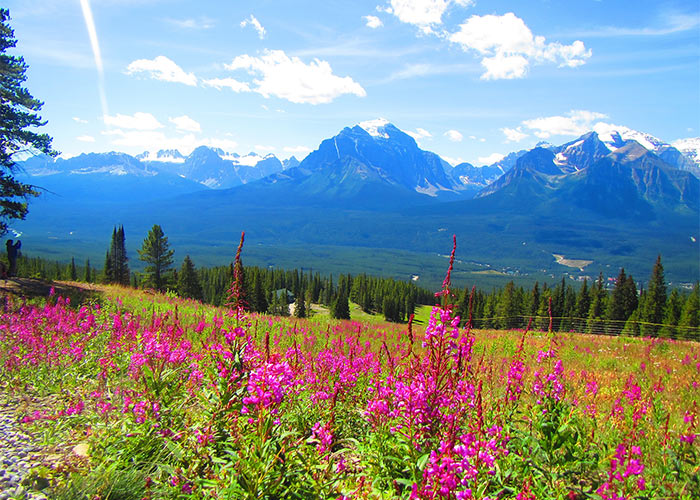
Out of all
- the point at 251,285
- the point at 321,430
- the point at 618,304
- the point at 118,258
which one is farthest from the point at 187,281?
the point at 618,304

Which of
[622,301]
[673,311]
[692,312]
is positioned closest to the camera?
[692,312]

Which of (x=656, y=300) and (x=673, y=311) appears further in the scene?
(x=656, y=300)

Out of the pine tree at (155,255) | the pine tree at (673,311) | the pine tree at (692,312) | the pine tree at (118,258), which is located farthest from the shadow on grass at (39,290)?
the pine tree at (673,311)

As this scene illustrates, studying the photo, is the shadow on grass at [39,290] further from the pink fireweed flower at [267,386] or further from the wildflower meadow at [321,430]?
the pink fireweed flower at [267,386]

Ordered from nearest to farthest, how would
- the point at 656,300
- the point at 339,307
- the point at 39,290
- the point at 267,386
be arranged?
the point at 267,386, the point at 39,290, the point at 656,300, the point at 339,307

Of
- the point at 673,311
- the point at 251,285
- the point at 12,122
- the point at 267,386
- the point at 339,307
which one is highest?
the point at 12,122

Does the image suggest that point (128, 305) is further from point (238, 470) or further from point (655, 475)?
point (655, 475)

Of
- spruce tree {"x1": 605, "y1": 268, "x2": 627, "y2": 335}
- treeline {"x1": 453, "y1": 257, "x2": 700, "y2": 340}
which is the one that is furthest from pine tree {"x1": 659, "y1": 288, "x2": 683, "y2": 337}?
spruce tree {"x1": 605, "y1": 268, "x2": 627, "y2": 335}

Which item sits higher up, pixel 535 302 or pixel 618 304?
pixel 618 304

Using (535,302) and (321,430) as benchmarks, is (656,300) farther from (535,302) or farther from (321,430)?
(321,430)

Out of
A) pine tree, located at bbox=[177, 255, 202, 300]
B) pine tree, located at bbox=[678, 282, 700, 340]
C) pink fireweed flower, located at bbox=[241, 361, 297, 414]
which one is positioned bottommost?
pine tree, located at bbox=[678, 282, 700, 340]

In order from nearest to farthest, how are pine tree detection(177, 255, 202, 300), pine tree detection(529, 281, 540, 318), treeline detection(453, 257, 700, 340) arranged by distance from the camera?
1. treeline detection(453, 257, 700, 340)
2. pine tree detection(177, 255, 202, 300)
3. pine tree detection(529, 281, 540, 318)

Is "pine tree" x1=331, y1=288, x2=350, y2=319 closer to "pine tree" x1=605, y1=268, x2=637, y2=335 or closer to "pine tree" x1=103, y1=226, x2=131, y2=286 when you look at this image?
"pine tree" x1=103, y1=226, x2=131, y2=286

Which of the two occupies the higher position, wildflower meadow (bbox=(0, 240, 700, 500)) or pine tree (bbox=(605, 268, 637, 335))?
wildflower meadow (bbox=(0, 240, 700, 500))
